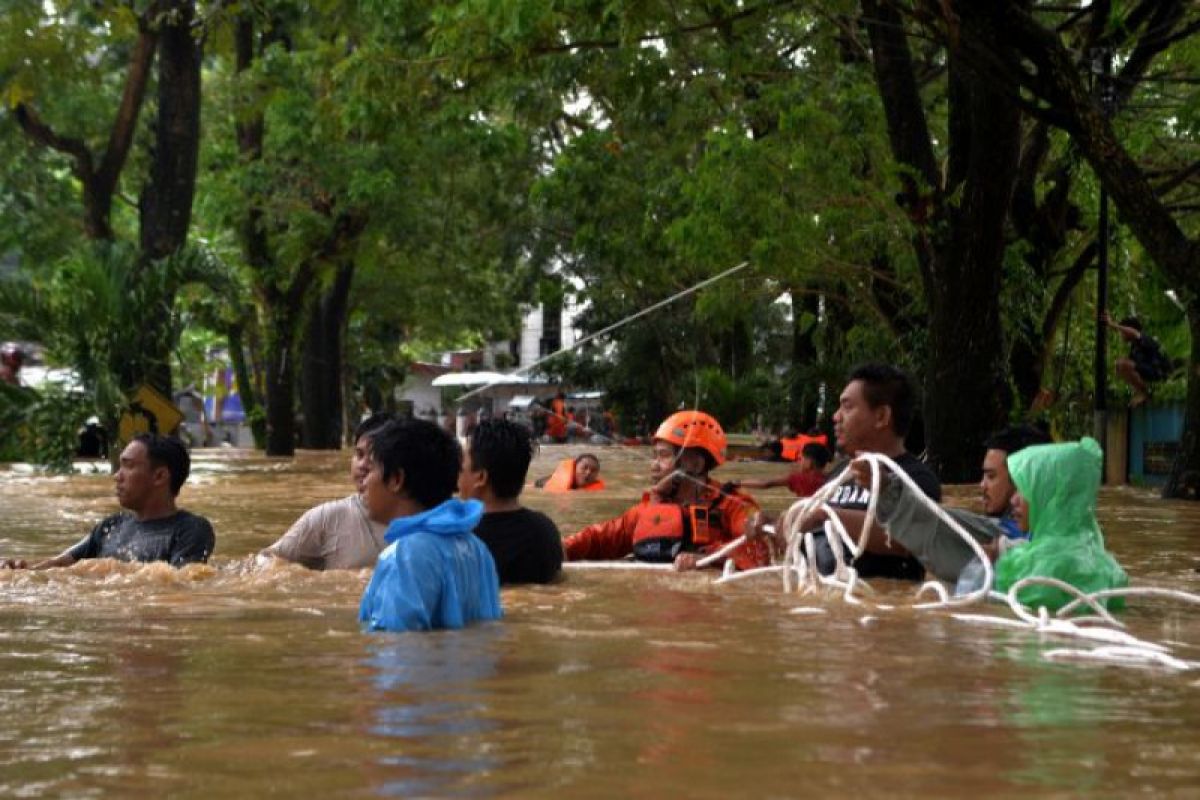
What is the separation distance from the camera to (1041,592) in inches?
301

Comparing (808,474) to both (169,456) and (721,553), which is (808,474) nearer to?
(721,553)

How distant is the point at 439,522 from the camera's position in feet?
21.4

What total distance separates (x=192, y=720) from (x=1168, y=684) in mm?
2953

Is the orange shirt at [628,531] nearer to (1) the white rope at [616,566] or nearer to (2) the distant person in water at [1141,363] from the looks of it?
(1) the white rope at [616,566]

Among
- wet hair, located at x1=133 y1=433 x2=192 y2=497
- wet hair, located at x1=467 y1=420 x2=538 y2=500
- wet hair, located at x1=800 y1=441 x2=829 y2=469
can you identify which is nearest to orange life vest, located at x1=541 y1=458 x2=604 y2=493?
wet hair, located at x1=800 y1=441 x2=829 y2=469

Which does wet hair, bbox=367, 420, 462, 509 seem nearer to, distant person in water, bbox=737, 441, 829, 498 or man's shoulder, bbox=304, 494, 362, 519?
man's shoulder, bbox=304, 494, 362, 519

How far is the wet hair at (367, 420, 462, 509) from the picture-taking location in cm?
695

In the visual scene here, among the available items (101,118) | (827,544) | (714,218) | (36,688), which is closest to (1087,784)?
(36,688)

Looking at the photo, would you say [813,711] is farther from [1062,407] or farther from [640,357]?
[640,357]

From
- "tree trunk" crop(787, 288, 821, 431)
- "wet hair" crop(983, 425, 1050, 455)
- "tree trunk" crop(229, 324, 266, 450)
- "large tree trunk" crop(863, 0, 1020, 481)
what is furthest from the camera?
"tree trunk" crop(229, 324, 266, 450)

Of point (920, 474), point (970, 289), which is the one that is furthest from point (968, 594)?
point (970, 289)

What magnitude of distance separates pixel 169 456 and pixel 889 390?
10.6ft

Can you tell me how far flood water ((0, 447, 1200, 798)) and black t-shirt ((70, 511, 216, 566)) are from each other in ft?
0.55

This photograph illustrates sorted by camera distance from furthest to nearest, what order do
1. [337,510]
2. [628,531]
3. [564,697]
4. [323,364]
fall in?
[323,364] → [628,531] → [337,510] → [564,697]
